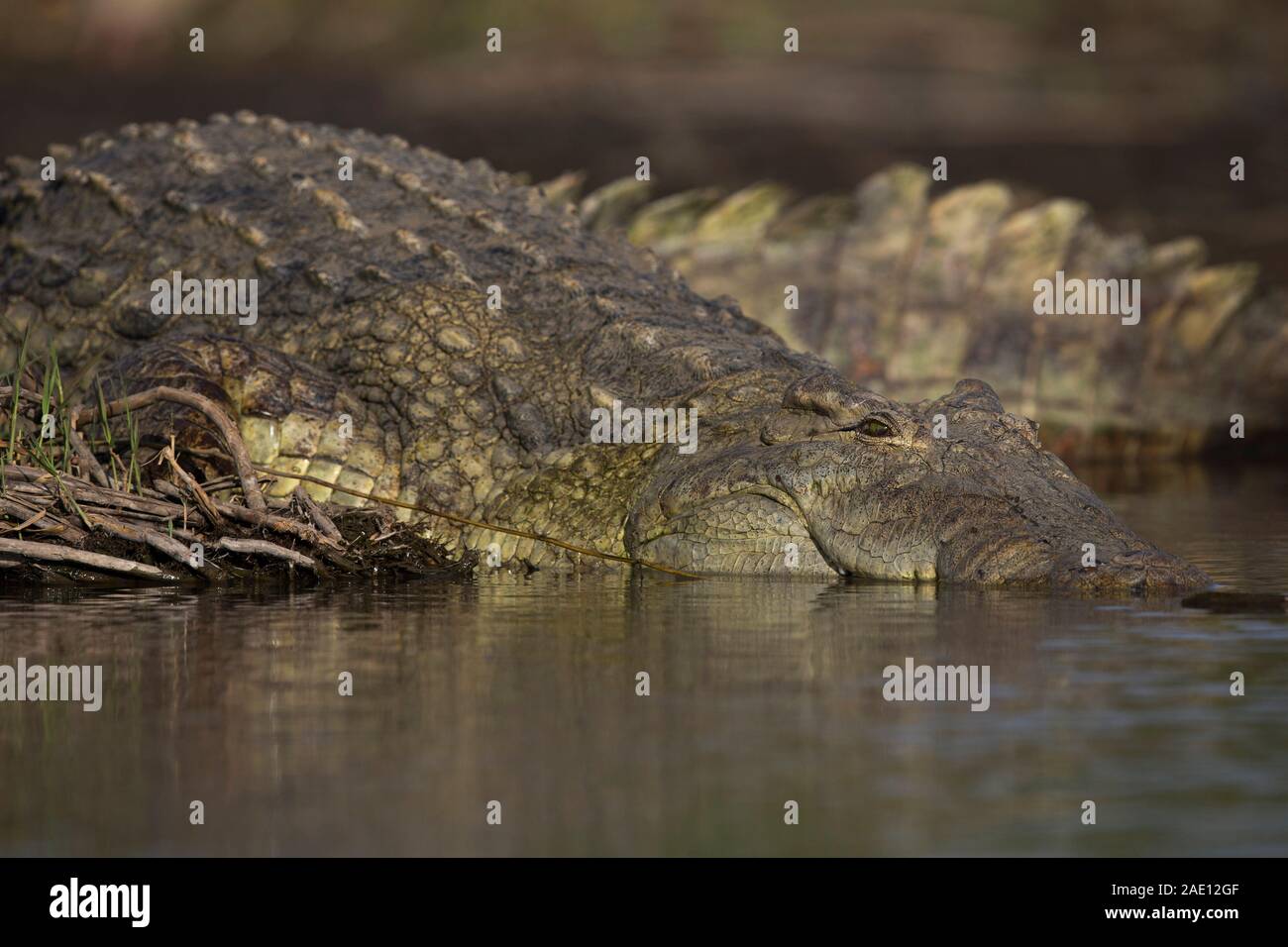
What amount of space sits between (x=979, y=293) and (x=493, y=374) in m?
6.32

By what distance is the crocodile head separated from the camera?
5922mm

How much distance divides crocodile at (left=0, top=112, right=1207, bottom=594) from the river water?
2.78 feet

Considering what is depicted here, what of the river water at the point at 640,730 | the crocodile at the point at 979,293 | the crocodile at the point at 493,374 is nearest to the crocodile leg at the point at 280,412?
the crocodile at the point at 493,374

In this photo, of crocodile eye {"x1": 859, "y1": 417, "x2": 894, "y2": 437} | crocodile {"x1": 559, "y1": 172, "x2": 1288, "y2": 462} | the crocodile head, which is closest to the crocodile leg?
the crocodile head

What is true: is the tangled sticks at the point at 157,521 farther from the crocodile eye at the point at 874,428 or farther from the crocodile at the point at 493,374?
the crocodile eye at the point at 874,428

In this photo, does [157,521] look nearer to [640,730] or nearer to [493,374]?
[493,374]

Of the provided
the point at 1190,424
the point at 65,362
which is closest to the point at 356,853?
the point at 65,362

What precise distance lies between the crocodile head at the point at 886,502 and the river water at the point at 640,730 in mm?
452

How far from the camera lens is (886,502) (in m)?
6.26

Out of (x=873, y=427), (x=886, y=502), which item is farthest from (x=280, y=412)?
(x=886, y=502)

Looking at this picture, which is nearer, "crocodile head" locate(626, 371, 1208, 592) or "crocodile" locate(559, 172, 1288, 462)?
"crocodile head" locate(626, 371, 1208, 592)

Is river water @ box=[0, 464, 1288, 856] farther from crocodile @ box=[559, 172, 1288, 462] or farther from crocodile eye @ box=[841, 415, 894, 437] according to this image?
A: crocodile @ box=[559, 172, 1288, 462]

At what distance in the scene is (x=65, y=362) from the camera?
8859 mm

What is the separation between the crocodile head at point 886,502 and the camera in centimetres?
592
